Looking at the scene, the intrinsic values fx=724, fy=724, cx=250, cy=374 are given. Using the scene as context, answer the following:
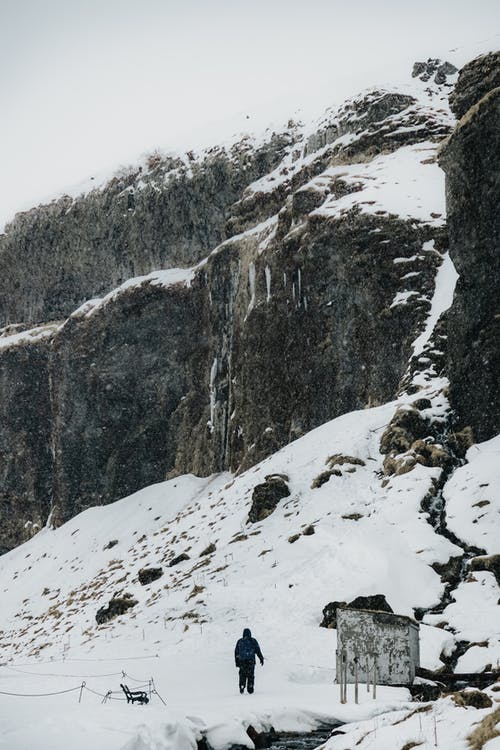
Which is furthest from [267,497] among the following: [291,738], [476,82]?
[476,82]

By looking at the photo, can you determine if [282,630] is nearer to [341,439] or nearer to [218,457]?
[341,439]

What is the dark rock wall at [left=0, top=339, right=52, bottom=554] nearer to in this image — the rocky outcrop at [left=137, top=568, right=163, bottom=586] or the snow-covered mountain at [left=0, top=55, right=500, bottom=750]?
the snow-covered mountain at [left=0, top=55, right=500, bottom=750]

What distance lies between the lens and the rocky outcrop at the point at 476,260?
2700 centimetres

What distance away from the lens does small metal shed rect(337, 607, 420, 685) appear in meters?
15.1

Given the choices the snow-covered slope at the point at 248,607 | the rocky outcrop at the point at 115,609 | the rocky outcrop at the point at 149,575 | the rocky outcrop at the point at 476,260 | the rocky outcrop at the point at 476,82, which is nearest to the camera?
the snow-covered slope at the point at 248,607

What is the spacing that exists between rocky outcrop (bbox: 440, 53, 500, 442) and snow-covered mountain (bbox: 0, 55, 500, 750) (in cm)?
11

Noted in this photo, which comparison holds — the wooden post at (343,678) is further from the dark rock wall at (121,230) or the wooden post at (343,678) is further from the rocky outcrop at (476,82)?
the dark rock wall at (121,230)

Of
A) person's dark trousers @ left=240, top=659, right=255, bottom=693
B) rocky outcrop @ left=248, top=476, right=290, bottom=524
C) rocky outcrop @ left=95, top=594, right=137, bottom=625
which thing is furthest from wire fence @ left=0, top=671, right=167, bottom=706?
rocky outcrop @ left=248, top=476, right=290, bottom=524

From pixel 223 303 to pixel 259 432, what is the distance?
560 inches

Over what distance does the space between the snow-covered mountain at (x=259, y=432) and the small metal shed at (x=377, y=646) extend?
2.66 feet

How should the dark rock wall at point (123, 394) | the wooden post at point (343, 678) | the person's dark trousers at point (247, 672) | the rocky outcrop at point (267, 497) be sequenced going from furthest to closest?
1. the dark rock wall at point (123, 394)
2. the rocky outcrop at point (267, 497)
3. the person's dark trousers at point (247, 672)
4. the wooden post at point (343, 678)

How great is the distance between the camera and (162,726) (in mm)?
10594

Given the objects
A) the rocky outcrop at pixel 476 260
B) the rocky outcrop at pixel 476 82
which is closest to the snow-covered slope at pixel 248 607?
the rocky outcrop at pixel 476 260

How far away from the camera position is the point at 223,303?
2163 inches
